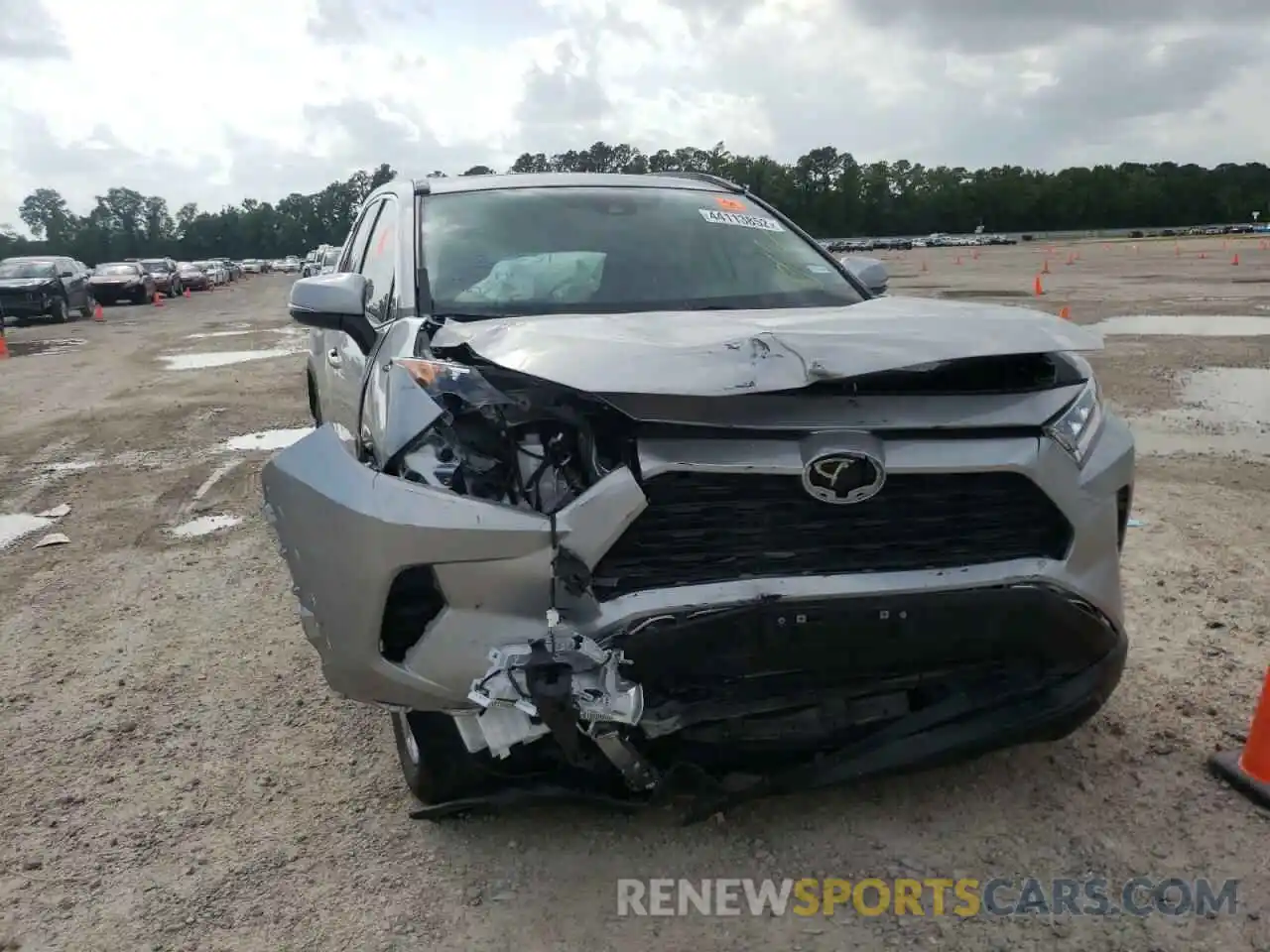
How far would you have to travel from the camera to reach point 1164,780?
3020mm

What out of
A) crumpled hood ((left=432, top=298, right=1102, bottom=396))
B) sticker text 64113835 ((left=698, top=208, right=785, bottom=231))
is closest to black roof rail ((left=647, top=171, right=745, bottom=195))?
sticker text 64113835 ((left=698, top=208, right=785, bottom=231))

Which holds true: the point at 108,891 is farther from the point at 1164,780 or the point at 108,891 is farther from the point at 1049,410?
the point at 1164,780

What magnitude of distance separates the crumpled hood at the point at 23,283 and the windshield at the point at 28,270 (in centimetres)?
29

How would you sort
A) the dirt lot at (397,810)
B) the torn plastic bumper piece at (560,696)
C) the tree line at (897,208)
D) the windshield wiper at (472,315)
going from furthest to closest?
the tree line at (897,208) → the windshield wiper at (472,315) → the dirt lot at (397,810) → the torn plastic bumper piece at (560,696)

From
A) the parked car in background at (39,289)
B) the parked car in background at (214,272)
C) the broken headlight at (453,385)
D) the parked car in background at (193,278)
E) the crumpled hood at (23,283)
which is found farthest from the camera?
the parked car in background at (214,272)

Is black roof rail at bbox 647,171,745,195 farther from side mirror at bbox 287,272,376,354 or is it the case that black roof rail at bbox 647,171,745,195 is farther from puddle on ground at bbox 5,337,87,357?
puddle on ground at bbox 5,337,87,357

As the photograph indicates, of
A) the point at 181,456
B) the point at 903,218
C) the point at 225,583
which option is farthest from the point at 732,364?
the point at 903,218

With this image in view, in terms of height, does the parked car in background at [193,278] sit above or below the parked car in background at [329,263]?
below

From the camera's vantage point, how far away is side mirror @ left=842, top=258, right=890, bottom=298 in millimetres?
4238

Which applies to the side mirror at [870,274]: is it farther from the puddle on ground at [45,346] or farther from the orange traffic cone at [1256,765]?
the puddle on ground at [45,346]

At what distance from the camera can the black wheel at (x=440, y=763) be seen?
2674mm

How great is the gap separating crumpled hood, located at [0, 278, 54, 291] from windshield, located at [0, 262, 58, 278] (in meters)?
0.29

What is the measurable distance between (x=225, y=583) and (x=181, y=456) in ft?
11.1

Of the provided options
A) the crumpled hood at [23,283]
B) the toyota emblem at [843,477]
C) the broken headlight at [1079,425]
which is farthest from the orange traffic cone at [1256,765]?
the crumpled hood at [23,283]
